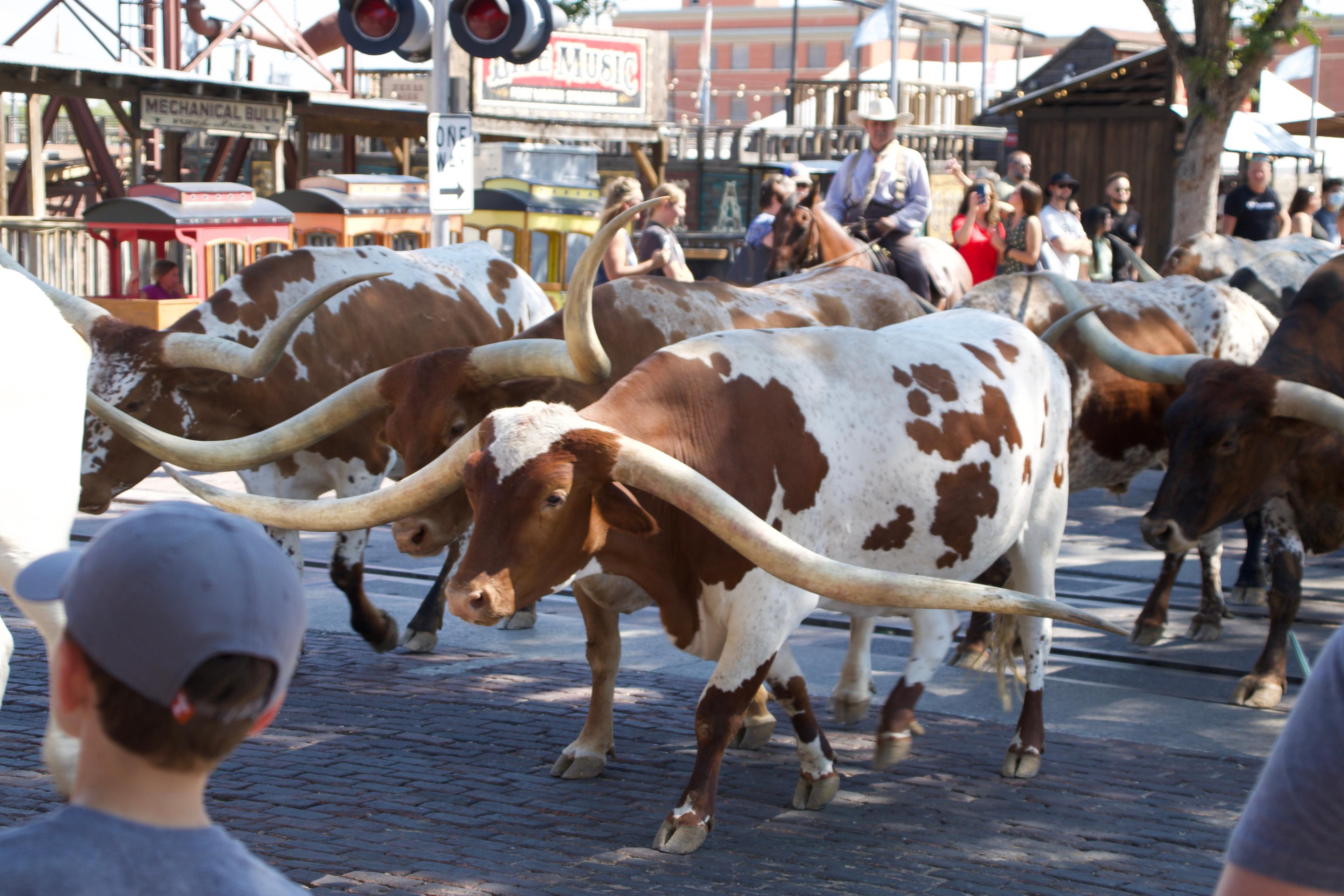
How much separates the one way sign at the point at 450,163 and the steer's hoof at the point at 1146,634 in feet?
17.8

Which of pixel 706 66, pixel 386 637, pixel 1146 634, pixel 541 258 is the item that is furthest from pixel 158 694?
pixel 706 66

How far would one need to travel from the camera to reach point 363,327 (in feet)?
23.1

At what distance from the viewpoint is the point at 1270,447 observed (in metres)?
6.03

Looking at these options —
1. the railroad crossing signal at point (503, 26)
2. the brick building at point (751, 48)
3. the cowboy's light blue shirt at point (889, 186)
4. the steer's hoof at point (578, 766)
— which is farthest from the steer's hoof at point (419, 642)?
the brick building at point (751, 48)

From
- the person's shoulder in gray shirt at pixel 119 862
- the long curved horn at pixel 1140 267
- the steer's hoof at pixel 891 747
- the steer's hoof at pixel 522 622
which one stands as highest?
the long curved horn at pixel 1140 267

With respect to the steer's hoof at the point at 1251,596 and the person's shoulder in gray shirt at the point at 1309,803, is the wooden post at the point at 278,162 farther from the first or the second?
the person's shoulder in gray shirt at the point at 1309,803

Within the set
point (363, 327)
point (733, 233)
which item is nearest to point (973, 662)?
point (363, 327)

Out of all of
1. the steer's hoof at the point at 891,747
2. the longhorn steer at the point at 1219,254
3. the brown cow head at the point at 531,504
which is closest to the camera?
the brown cow head at the point at 531,504

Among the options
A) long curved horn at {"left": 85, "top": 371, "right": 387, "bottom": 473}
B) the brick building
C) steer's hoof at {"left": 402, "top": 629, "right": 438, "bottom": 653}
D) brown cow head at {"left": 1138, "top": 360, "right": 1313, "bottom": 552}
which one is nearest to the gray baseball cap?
long curved horn at {"left": 85, "top": 371, "right": 387, "bottom": 473}

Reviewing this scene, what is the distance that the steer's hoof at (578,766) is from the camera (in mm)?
5188

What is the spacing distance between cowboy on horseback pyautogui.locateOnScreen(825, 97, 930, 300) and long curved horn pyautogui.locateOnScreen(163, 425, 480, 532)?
6.26 metres

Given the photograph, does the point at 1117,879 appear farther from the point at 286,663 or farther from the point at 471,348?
the point at 286,663

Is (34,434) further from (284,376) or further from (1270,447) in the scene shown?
(1270,447)

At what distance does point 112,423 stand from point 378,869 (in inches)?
68.1
